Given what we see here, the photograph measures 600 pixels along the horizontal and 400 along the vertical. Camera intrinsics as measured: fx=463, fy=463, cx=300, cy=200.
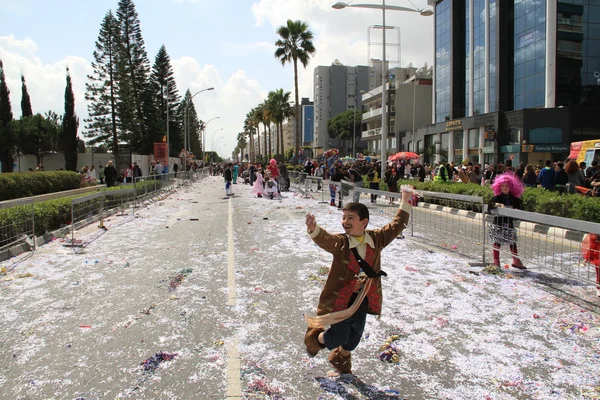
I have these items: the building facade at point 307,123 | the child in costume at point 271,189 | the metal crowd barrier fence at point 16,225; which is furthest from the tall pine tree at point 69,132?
the building facade at point 307,123

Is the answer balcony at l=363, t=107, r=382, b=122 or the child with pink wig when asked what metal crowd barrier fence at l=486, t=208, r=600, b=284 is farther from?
balcony at l=363, t=107, r=382, b=122

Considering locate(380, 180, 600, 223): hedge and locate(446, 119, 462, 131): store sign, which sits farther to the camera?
locate(446, 119, 462, 131): store sign

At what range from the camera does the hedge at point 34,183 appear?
21.2 m

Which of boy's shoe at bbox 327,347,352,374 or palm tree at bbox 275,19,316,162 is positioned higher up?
palm tree at bbox 275,19,316,162

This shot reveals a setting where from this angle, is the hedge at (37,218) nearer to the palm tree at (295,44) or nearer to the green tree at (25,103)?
the palm tree at (295,44)

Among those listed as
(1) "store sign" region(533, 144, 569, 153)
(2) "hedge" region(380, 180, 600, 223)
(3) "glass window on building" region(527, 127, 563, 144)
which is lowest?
(2) "hedge" region(380, 180, 600, 223)

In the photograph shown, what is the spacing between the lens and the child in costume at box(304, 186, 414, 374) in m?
3.48

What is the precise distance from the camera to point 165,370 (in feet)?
12.6

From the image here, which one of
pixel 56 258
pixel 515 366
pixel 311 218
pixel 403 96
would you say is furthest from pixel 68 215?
pixel 403 96

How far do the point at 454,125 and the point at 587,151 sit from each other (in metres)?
31.4

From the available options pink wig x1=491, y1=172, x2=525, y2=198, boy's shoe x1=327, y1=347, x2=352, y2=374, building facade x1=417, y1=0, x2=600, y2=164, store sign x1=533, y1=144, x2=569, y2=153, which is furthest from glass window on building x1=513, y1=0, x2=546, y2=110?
boy's shoe x1=327, y1=347, x2=352, y2=374

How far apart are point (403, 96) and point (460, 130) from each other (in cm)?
2548

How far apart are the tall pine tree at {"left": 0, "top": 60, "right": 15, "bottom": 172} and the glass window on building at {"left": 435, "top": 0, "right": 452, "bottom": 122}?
46.2 meters

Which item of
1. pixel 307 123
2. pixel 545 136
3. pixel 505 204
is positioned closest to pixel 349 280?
pixel 505 204
